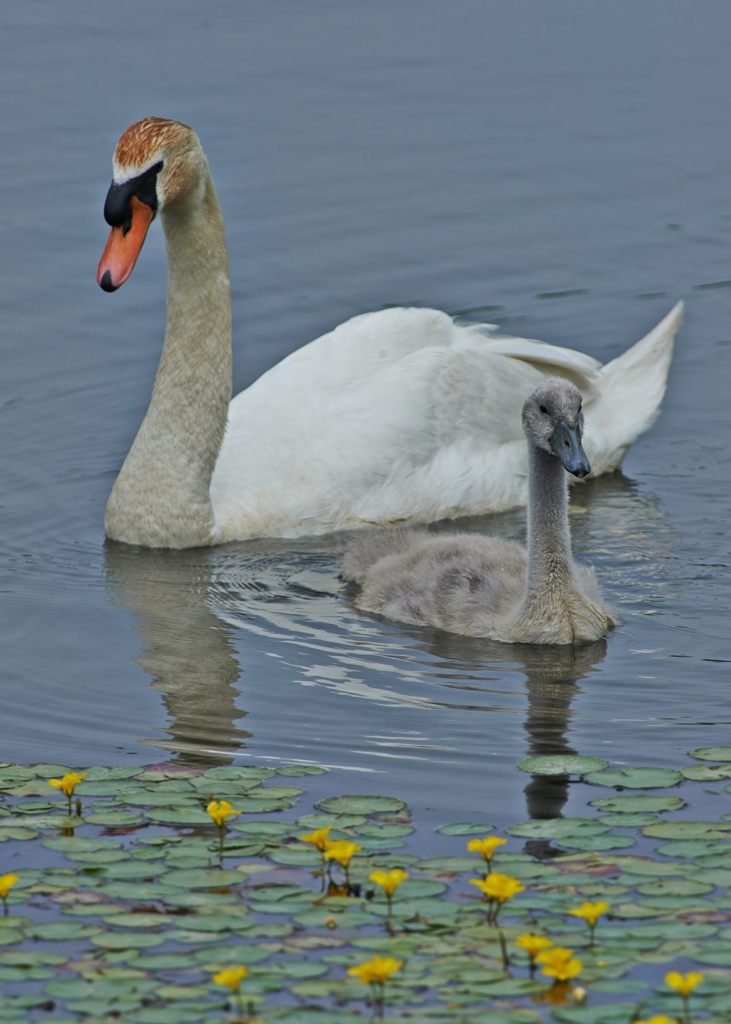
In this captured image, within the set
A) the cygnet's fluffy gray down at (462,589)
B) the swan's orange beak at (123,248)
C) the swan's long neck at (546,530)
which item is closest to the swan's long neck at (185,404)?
the swan's orange beak at (123,248)

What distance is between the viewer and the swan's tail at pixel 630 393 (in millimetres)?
12266

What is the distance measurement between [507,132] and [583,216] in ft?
4.86

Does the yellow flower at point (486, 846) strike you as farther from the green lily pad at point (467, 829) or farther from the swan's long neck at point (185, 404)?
the swan's long neck at point (185, 404)

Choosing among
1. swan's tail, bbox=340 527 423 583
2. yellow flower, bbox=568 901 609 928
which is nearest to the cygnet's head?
swan's tail, bbox=340 527 423 583

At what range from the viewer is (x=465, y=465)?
11.7 metres

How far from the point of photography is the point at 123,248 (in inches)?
398

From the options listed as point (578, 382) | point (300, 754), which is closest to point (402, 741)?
point (300, 754)

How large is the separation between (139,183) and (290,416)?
167 cm

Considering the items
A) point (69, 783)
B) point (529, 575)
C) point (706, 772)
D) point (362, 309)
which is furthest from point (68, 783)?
point (362, 309)

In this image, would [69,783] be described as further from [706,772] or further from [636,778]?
[706,772]

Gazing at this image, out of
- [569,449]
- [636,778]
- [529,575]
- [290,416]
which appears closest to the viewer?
[636,778]

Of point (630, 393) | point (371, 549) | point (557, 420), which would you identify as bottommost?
point (371, 549)

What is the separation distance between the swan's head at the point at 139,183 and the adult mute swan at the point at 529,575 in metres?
1.88

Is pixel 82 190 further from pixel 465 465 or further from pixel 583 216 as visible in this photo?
pixel 465 465
